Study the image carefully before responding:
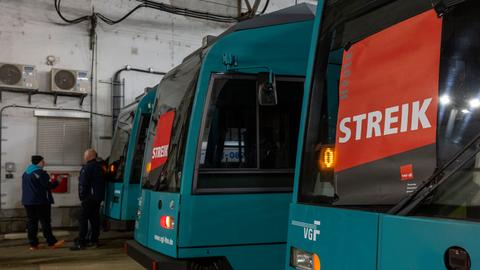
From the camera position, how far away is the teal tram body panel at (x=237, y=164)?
4438 millimetres

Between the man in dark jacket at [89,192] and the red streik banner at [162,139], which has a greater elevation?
the red streik banner at [162,139]

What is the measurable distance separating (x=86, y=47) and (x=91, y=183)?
4099 mm

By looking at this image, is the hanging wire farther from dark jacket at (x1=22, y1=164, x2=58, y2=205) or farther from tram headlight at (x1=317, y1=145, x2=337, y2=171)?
→ tram headlight at (x1=317, y1=145, x2=337, y2=171)

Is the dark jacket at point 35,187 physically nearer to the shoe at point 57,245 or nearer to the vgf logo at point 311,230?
the shoe at point 57,245

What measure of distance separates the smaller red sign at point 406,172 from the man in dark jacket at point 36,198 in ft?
25.8

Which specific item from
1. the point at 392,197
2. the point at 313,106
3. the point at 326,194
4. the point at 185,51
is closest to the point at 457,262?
the point at 392,197

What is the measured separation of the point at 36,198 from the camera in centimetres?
882

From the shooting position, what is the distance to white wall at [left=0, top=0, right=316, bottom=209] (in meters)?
10.9

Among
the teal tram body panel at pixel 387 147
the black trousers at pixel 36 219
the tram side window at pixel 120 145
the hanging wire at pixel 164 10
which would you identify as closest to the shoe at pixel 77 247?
the black trousers at pixel 36 219

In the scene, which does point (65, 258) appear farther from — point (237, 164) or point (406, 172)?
point (406, 172)

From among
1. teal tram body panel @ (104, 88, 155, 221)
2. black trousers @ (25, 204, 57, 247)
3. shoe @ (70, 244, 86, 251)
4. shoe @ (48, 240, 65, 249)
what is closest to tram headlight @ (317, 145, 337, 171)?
teal tram body panel @ (104, 88, 155, 221)

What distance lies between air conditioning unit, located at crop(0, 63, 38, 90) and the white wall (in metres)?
0.31

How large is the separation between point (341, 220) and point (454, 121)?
2.24 feet

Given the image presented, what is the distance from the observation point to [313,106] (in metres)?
2.78
